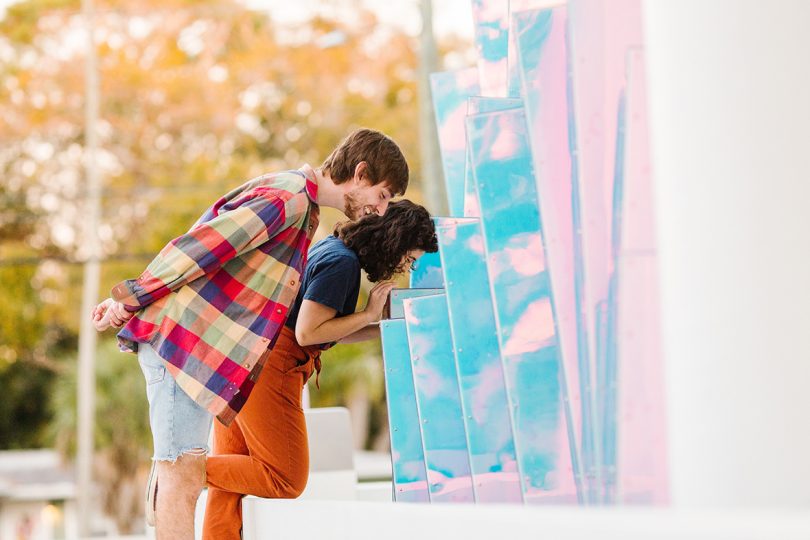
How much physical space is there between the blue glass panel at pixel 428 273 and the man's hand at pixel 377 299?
31 centimetres

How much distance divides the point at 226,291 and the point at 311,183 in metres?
0.42

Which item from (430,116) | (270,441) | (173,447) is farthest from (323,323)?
(430,116)

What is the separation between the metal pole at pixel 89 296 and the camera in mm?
18516

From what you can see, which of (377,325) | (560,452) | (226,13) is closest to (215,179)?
(226,13)

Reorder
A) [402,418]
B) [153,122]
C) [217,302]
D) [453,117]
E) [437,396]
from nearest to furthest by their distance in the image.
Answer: [437,396] → [217,302] → [402,418] → [453,117] → [153,122]

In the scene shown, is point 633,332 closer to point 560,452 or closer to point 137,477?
point 560,452

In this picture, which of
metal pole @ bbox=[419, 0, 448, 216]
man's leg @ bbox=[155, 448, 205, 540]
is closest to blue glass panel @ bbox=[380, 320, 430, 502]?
man's leg @ bbox=[155, 448, 205, 540]

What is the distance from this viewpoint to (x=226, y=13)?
20.8 metres

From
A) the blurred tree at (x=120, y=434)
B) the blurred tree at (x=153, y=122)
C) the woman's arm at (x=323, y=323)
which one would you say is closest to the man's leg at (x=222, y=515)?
the woman's arm at (x=323, y=323)

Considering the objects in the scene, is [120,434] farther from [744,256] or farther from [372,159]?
[744,256]

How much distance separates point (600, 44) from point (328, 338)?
1549 millimetres

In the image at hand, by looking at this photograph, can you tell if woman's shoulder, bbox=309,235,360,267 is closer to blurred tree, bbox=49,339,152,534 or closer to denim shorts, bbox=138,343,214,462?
denim shorts, bbox=138,343,214,462

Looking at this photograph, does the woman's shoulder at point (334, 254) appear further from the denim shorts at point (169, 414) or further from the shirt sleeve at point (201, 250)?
the denim shorts at point (169, 414)

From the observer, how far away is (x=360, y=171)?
12.4ft
